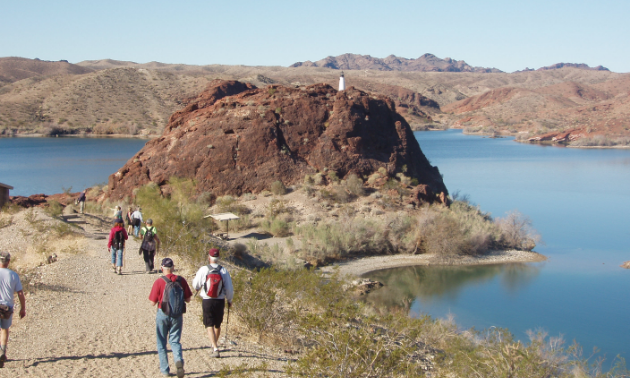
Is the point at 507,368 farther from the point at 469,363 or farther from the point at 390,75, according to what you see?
the point at 390,75

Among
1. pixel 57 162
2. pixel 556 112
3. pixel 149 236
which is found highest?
pixel 556 112

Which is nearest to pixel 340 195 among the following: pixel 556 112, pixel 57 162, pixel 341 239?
pixel 341 239

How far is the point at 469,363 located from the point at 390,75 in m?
170

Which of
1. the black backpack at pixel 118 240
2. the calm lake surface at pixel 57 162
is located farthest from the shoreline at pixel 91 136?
the black backpack at pixel 118 240

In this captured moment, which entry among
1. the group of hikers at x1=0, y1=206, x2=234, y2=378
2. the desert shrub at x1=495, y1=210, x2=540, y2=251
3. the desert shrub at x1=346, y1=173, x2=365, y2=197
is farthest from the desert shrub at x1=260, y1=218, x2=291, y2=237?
the group of hikers at x1=0, y1=206, x2=234, y2=378

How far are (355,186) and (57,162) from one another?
1256 inches

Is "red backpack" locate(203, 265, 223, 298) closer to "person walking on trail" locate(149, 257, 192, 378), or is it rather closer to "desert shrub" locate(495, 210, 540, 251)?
"person walking on trail" locate(149, 257, 192, 378)

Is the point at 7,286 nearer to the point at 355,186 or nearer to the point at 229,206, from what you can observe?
the point at 229,206

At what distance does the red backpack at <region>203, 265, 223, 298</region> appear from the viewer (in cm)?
612

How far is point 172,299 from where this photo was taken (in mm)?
5578

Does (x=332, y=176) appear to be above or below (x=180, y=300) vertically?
below

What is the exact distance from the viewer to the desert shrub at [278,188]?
2241 cm

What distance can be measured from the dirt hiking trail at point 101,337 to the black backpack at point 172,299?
0.81m

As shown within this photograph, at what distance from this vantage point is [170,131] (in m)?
25.3
